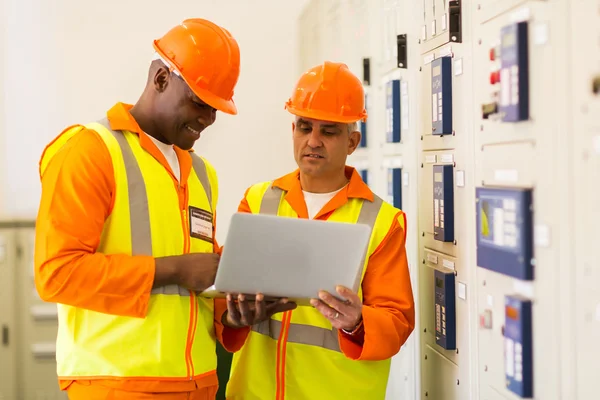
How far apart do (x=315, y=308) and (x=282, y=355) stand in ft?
0.62

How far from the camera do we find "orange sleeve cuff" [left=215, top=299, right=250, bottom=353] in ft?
6.31

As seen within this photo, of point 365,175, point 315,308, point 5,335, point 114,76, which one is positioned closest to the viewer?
point 315,308

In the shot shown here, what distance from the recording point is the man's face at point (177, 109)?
5.68 feet

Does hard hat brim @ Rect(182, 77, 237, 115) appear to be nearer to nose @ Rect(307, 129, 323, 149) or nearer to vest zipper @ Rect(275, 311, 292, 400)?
nose @ Rect(307, 129, 323, 149)

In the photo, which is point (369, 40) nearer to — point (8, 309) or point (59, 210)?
point (59, 210)

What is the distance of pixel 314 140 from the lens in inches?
79.2

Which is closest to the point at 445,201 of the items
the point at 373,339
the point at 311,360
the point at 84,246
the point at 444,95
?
the point at 444,95

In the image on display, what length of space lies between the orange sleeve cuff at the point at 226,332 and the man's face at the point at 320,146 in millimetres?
479

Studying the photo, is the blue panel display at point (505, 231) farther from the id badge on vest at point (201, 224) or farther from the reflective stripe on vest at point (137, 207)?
the reflective stripe on vest at point (137, 207)

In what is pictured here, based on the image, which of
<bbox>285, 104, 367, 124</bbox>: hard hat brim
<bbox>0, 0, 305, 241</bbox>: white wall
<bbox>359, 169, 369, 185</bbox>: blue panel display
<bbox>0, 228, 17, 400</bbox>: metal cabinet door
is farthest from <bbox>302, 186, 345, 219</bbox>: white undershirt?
<bbox>0, 228, 17, 400</bbox>: metal cabinet door

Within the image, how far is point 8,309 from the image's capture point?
399 cm

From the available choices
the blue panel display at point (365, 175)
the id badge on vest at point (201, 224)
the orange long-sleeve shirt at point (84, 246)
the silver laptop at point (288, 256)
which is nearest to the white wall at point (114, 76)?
the blue panel display at point (365, 175)

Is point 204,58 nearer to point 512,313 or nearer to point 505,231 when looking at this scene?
point 505,231

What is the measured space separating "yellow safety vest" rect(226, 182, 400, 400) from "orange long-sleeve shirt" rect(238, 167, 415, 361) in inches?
1.0
